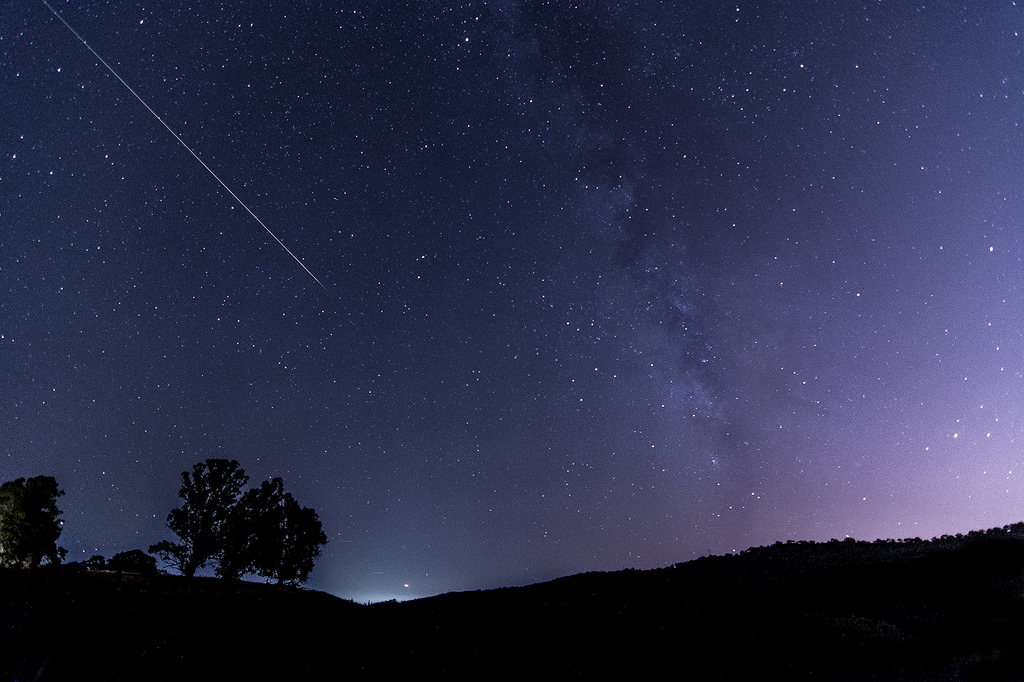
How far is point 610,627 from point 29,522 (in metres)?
37.8

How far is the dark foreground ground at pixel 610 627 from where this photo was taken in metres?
10.6

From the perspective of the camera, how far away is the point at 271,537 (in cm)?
3444

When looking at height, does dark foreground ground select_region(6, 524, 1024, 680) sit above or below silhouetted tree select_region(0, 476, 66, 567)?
below

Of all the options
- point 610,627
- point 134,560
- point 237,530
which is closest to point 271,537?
point 237,530

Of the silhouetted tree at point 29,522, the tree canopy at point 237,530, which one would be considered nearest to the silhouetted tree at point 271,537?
the tree canopy at point 237,530

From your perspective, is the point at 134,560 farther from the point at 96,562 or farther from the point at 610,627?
the point at 610,627

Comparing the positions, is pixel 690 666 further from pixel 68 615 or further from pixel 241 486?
pixel 241 486

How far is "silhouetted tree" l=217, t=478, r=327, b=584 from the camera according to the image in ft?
107

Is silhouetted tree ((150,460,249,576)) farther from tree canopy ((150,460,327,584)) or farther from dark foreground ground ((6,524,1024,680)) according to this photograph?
dark foreground ground ((6,524,1024,680))

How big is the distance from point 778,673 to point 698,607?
11.5ft

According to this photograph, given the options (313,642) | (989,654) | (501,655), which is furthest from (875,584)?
(313,642)

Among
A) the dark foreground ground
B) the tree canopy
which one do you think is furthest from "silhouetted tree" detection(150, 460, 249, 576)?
the dark foreground ground

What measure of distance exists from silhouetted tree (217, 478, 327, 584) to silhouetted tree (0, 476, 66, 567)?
11228 millimetres

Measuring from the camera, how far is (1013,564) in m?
15.2
